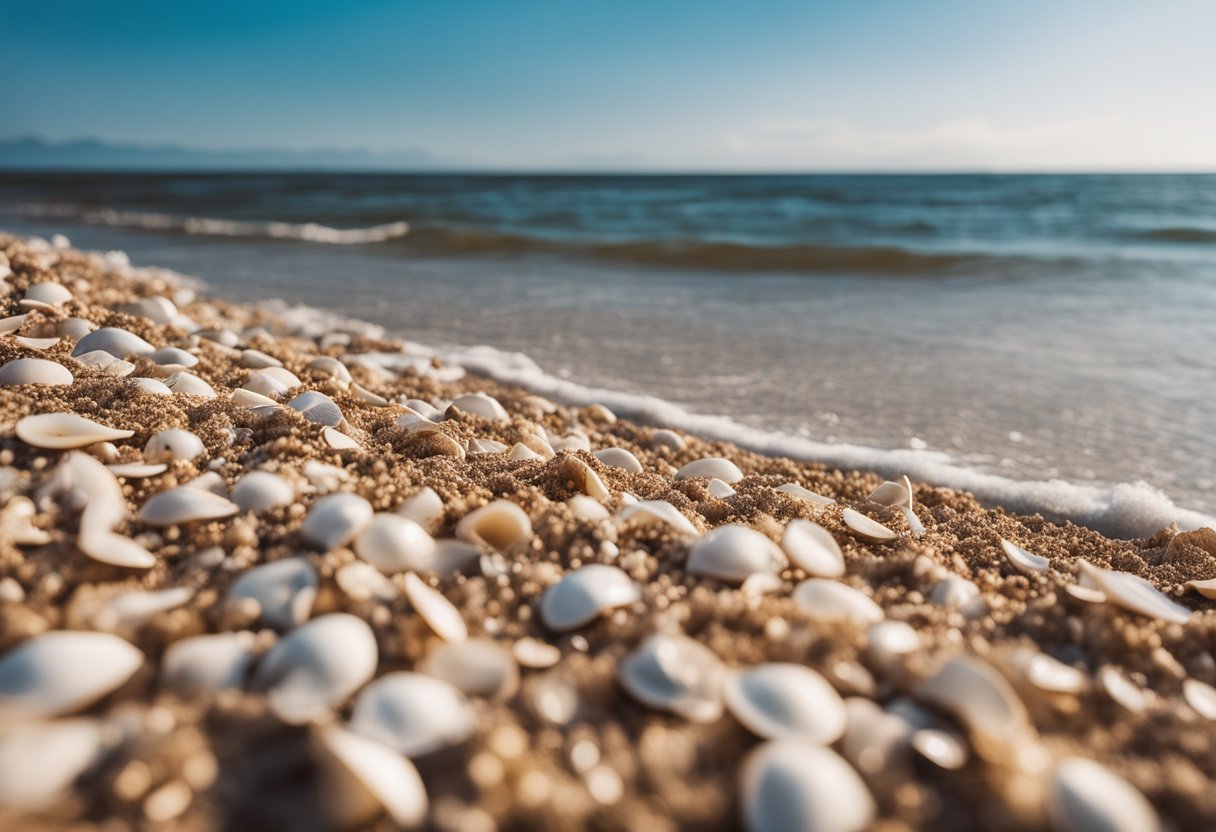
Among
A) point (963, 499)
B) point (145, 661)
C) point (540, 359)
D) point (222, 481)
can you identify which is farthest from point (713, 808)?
point (540, 359)

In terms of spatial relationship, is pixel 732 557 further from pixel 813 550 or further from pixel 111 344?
pixel 111 344

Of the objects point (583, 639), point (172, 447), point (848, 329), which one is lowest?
point (848, 329)

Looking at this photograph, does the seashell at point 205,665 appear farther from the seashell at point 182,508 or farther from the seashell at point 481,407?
the seashell at point 481,407

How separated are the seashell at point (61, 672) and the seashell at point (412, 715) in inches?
10.7

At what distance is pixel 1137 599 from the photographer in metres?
1.24

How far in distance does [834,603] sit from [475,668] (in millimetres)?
536

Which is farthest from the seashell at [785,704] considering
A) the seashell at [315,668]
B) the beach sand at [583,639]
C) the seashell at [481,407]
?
the seashell at [481,407]

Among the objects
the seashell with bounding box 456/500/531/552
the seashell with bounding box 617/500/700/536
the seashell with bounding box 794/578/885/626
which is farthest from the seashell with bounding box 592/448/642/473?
the seashell with bounding box 794/578/885/626

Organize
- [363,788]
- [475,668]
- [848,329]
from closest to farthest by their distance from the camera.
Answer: [363,788], [475,668], [848,329]

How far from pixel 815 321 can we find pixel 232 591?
4.13 meters

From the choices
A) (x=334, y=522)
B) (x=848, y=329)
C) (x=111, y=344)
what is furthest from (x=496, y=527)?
(x=848, y=329)

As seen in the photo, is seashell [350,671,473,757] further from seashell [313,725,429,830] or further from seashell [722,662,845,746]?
seashell [722,662,845,746]

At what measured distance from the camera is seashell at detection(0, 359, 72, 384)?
1623 mm

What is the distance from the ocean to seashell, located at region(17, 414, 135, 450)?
171 centimetres
